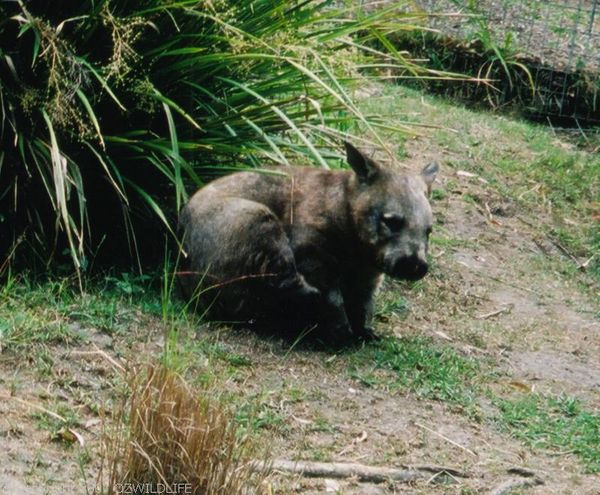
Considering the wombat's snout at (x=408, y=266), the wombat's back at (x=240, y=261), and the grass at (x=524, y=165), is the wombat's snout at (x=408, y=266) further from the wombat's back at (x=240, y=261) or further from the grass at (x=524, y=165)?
the grass at (x=524, y=165)

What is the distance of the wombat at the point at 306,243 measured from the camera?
644 cm

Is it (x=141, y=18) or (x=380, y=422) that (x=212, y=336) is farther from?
(x=141, y=18)

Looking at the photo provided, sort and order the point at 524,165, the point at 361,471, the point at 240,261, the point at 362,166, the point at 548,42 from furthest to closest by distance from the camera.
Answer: the point at 548,42 < the point at 524,165 < the point at 362,166 < the point at 240,261 < the point at 361,471

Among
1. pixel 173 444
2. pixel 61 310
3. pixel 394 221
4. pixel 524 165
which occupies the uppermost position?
pixel 173 444

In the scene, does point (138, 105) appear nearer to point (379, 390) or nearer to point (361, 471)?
point (379, 390)

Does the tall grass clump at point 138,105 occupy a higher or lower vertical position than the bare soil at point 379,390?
higher

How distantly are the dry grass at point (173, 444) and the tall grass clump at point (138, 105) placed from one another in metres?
2.13

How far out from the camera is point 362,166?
668 centimetres

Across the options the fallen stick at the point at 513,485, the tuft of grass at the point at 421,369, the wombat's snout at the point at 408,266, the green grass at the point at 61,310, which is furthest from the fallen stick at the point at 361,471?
the wombat's snout at the point at 408,266

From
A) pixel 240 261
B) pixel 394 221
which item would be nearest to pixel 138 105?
pixel 240 261

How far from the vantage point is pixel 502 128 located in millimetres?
10547

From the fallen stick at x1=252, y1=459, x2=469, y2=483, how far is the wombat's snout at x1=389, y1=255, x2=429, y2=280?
1536 mm

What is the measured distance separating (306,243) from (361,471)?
6.22 ft

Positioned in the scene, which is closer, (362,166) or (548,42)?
(362,166)
